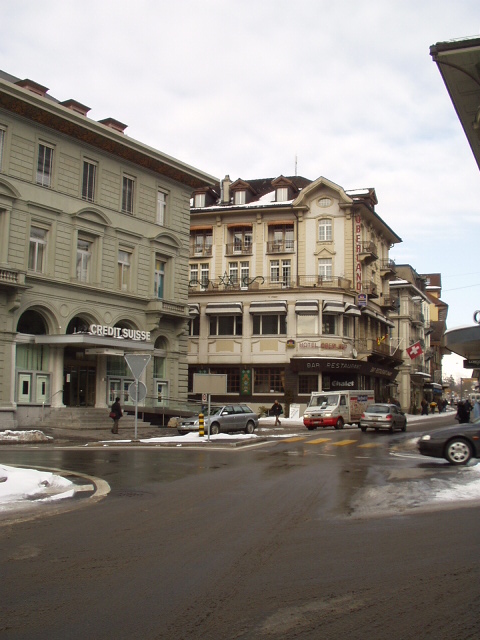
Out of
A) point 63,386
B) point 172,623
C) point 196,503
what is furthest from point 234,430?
point 172,623

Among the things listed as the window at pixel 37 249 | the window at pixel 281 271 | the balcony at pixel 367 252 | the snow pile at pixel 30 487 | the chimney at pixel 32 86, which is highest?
the chimney at pixel 32 86

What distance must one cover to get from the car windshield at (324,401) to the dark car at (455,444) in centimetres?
2373

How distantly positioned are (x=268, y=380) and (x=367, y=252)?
13639 mm

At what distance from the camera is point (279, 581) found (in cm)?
627

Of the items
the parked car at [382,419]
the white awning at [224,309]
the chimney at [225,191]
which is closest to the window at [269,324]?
the white awning at [224,309]

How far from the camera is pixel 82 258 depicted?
116ft

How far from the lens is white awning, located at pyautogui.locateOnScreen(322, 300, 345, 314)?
2144 inches

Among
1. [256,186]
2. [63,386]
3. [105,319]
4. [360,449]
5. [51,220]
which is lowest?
[360,449]

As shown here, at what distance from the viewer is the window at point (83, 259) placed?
35.2m

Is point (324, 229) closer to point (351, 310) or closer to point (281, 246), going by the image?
point (281, 246)

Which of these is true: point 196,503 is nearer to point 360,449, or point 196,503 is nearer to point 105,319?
point 360,449

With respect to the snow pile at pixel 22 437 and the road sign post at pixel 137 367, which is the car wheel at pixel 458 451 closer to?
the road sign post at pixel 137 367

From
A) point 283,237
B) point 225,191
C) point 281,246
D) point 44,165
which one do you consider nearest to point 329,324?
point 281,246

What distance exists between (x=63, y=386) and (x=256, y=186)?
37.0 metres
